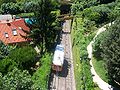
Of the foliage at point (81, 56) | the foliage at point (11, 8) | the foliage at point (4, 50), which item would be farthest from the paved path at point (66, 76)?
the foliage at point (11, 8)

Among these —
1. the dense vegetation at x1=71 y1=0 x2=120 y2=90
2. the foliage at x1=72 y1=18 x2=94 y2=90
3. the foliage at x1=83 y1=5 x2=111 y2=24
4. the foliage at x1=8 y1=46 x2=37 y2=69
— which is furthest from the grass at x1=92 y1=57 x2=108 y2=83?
the foliage at x1=83 y1=5 x2=111 y2=24

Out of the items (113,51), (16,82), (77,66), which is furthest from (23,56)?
(16,82)

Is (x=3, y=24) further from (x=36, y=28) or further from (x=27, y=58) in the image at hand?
(x=27, y=58)

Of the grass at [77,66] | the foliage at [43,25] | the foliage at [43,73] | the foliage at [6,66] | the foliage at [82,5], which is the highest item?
the foliage at [43,25]

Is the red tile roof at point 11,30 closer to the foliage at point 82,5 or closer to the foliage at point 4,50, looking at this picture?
the foliage at point 4,50

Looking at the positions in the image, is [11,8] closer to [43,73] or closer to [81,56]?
[81,56]

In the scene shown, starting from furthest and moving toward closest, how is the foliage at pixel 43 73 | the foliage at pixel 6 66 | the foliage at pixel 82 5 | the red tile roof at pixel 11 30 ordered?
the foliage at pixel 82 5, the red tile roof at pixel 11 30, the foliage at pixel 6 66, the foliage at pixel 43 73
